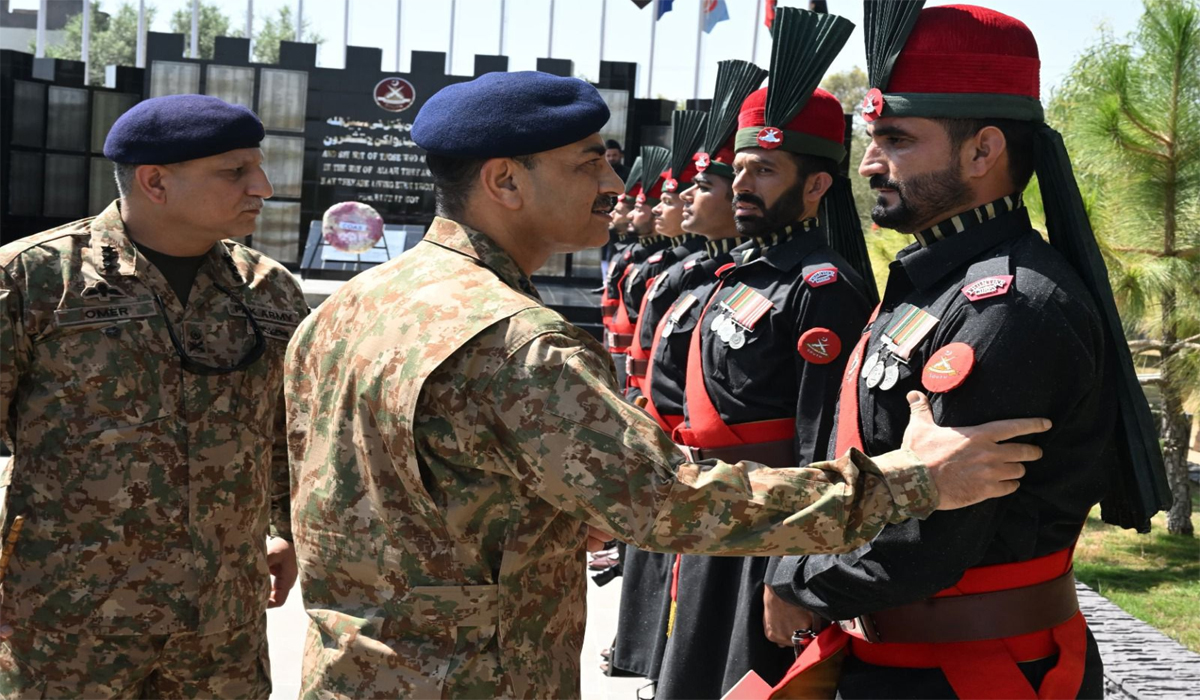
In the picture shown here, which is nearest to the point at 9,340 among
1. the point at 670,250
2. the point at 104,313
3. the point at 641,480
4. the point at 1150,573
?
the point at 104,313

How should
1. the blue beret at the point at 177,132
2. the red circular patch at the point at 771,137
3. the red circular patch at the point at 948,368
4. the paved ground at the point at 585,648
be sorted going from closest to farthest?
the red circular patch at the point at 948,368 < the blue beret at the point at 177,132 < the red circular patch at the point at 771,137 < the paved ground at the point at 585,648

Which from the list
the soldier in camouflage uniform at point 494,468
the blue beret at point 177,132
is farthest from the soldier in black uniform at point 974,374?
the blue beret at point 177,132

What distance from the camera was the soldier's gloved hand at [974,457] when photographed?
6.54 ft

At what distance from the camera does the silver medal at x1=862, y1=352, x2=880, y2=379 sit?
2.35 meters

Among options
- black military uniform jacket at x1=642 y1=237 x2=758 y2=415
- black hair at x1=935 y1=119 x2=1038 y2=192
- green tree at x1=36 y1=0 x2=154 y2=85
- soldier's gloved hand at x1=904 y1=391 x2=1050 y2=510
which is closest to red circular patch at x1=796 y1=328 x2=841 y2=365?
black military uniform jacket at x1=642 y1=237 x2=758 y2=415

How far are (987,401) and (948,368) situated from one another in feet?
0.29

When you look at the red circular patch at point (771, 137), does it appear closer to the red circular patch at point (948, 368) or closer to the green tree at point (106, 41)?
the red circular patch at point (948, 368)

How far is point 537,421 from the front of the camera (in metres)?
1.82

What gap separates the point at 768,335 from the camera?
354 centimetres

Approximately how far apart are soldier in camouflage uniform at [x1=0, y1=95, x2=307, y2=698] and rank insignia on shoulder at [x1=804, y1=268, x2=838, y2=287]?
1.55m

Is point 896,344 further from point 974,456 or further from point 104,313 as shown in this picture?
point 104,313

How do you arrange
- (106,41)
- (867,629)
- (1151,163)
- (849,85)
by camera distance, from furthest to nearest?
1. (106,41)
2. (849,85)
3. (1151,163)
4. (867,629)

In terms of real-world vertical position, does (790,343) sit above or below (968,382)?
below

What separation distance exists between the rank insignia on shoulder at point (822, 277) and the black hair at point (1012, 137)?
1099 millimetres
